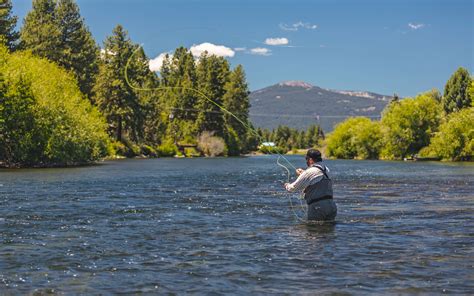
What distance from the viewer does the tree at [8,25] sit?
7075 cm

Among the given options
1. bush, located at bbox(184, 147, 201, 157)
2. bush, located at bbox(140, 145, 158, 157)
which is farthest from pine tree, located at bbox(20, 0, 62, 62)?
bush, located at bbox(184, 147, 201, 157)

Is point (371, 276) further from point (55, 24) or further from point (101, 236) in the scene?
point (55, 24)

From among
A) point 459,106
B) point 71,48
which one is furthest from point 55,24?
point 459,106

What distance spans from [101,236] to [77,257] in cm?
224

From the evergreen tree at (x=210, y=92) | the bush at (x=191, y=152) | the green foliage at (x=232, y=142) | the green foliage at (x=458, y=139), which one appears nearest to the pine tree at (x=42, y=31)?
the bush at (x=191, y=152)

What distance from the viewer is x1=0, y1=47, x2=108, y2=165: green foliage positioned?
44000 millimetres

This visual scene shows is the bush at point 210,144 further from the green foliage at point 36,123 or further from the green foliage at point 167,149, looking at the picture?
the green foliage at point 36,123

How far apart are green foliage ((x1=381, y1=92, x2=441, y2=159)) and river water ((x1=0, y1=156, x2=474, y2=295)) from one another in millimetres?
74320

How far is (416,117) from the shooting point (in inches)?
3627

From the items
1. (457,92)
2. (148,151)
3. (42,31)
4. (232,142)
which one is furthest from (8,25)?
(457,92)

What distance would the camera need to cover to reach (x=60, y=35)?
83.2 metres

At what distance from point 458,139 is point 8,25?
59.1 meters

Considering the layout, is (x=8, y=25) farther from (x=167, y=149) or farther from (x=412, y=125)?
(x=412, y=125)

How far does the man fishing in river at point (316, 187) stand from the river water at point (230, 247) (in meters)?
0.40
